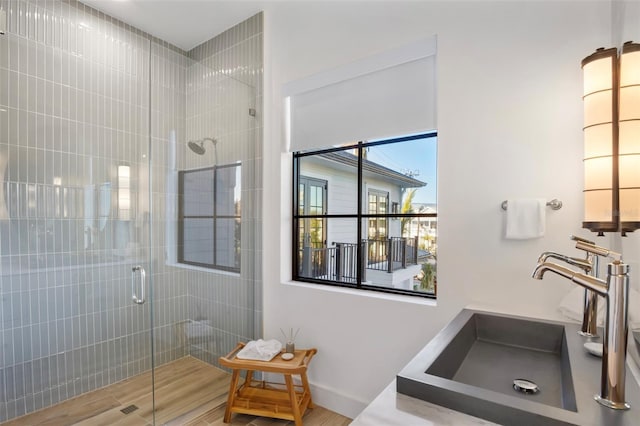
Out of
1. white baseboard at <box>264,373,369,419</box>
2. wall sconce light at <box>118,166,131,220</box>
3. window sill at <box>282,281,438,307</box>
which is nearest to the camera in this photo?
window sill at <box>282,281,438,307</box>

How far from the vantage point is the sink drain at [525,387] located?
1043 millimetres

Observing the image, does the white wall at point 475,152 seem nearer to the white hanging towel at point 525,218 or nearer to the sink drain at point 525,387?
the white hanging towel at point 525,218

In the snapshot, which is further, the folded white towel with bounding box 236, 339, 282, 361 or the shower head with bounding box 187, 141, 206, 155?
the shower head with bounding box 187, 141, 206, 155

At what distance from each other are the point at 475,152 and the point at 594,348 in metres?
1.04

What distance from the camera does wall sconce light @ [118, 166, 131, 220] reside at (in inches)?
103

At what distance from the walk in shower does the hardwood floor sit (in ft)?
0.28

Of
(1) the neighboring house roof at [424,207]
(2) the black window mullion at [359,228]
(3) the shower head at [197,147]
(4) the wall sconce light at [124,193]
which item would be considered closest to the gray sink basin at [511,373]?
(1) the neighboring house roof at [424,207]

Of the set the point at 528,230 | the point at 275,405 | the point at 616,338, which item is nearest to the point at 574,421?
the point at 616,338

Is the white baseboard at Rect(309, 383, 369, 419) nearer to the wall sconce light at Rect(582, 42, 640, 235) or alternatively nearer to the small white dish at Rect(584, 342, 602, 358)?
the small white dish at Rect(584, 342, 602, 358)

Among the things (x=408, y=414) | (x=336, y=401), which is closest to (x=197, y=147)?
(x=336, y=401)

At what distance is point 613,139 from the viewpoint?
110 centimetres

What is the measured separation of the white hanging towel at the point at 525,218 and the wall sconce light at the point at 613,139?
1.26ft

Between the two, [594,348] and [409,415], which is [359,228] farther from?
[409,415]

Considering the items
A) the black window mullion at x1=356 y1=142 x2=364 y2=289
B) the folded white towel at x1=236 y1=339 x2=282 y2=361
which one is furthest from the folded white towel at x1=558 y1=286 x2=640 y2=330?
the folded white towel at x1=236 y1=339 x2=282 y2=361
